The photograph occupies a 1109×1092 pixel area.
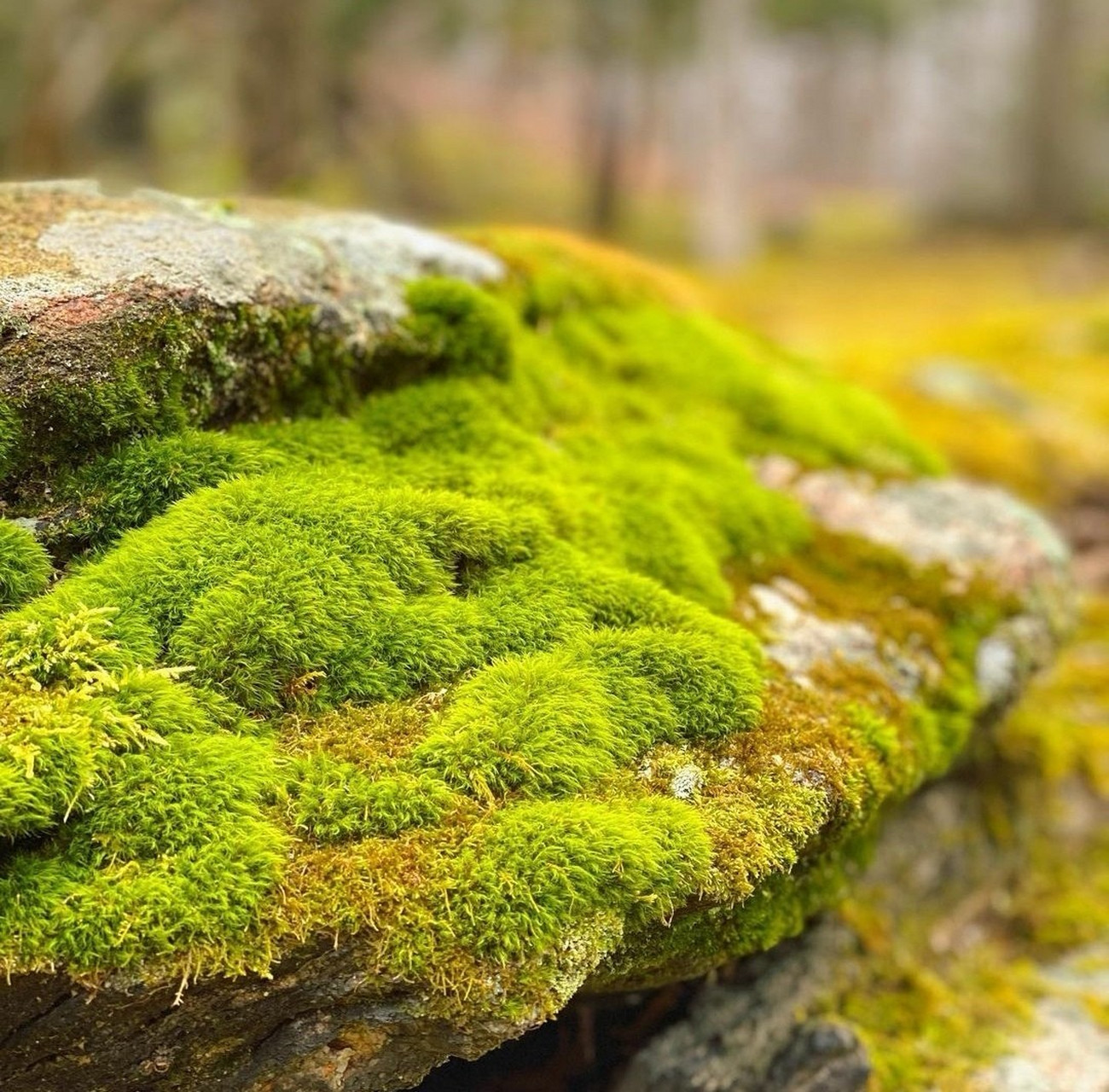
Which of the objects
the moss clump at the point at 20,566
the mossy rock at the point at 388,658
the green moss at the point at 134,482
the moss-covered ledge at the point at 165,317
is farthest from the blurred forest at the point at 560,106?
the moss clump at the point at 20,566

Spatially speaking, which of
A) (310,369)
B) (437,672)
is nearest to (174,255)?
(310,369)

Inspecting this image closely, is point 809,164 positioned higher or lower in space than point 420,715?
lower

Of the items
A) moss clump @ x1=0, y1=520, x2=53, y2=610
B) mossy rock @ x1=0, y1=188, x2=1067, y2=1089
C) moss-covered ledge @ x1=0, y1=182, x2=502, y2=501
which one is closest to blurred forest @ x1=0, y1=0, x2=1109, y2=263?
moss-covered ledge @ x1=0, y1=182, x2=502, y2=501

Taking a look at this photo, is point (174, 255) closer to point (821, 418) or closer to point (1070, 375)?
point (821, 418)

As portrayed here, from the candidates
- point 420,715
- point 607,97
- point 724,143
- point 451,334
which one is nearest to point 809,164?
point 607,97

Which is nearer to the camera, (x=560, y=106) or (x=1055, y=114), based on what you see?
(x=1055, y=114)

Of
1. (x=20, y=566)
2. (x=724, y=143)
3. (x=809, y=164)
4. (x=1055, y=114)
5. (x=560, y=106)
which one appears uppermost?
(x=20, y=566)

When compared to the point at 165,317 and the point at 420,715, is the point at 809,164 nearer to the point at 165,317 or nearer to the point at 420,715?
the point at 165,317

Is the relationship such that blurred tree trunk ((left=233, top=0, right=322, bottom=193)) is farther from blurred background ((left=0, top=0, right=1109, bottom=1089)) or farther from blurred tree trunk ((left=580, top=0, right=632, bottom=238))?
blurred tree trunk ((left=580, top=0, right=632, bottom=238))
